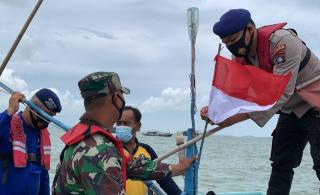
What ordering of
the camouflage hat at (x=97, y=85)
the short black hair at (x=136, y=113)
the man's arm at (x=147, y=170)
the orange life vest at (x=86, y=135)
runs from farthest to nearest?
the short black hair at (x=136, y=113), the man's arm at (x=147, y=170), the camouflage hat at (x=97, y=85), the orange life vest at (x=86, y=135)

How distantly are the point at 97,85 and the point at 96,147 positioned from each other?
0.39m

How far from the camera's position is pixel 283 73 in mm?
4316

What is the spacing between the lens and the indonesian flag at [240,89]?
4199 millimetres

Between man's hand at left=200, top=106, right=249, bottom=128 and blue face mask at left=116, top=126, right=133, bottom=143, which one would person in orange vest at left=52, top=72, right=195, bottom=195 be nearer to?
man's hand at left=200, top=106, right=249, bottom=128

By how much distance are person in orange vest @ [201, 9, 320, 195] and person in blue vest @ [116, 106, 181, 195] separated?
4.04 feet

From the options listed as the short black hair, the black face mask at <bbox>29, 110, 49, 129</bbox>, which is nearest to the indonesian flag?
the short black hair

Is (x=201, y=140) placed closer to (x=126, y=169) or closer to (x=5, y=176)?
(x=126, y=169)

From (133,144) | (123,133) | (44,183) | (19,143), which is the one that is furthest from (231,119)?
(44,183)

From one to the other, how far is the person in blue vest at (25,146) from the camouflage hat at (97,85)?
258 centimetres

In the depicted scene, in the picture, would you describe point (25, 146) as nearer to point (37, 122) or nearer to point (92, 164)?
point (37, 122)

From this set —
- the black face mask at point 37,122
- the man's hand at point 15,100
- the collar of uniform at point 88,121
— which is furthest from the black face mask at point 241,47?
the black face mask at point 37,122

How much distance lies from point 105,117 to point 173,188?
2.99 m

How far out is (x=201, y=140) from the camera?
4168mm

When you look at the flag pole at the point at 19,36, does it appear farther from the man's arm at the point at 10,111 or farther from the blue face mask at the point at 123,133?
the blue face mask at the point at 123,133
